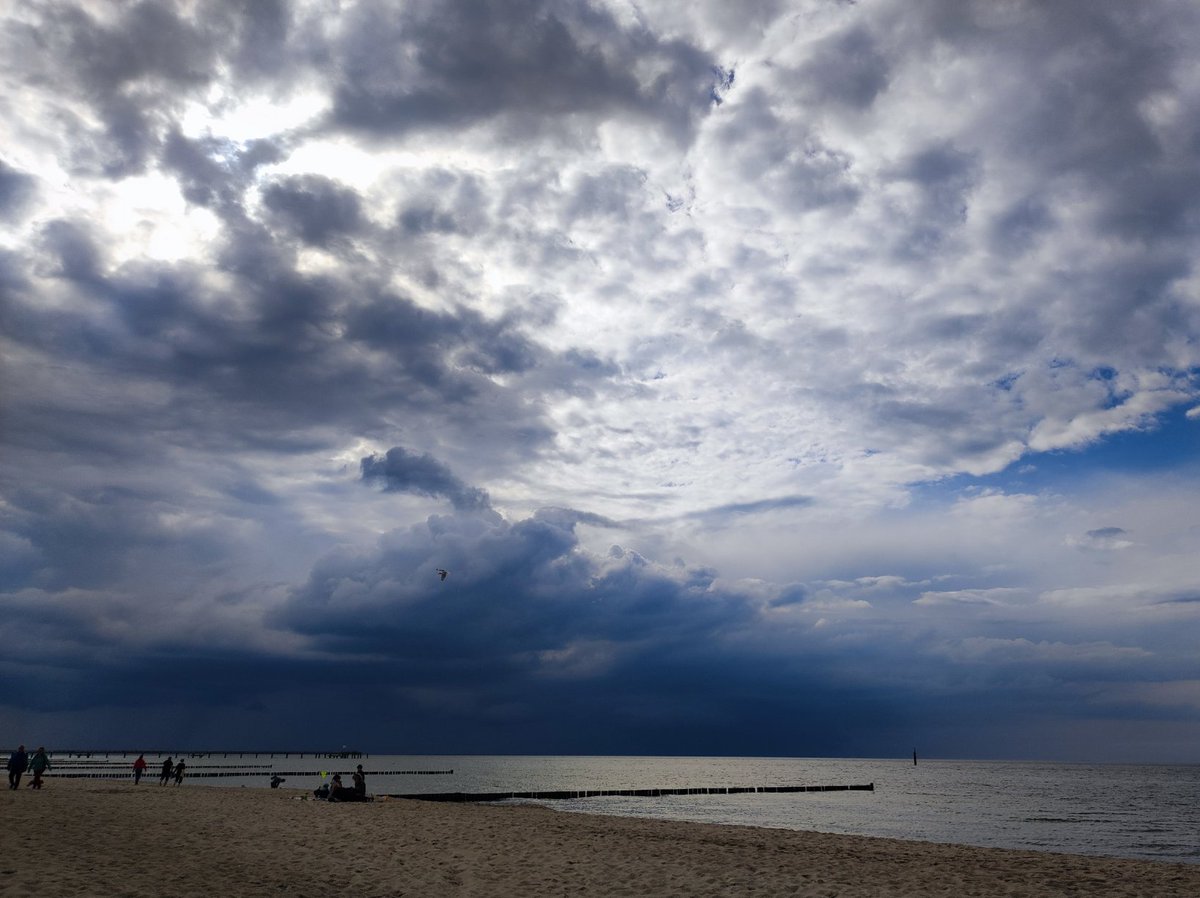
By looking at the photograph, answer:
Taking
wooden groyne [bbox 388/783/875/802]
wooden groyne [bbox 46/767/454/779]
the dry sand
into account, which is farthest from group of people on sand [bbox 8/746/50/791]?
wooden groyne [bbox 46/767/454/779]

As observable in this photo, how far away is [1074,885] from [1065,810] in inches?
2411

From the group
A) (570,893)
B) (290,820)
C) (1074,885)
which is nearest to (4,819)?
(290,820)

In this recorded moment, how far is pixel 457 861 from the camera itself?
21594 millimetres

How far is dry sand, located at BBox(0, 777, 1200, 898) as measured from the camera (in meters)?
17.3

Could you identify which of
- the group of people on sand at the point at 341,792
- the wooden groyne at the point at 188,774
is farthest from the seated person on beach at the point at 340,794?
the wooden groyne at the point at 188,774

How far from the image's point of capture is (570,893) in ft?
59.1

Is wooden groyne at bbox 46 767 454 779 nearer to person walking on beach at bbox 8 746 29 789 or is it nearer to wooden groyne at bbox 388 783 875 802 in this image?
wooden groyne at bbox 388 783 875 802

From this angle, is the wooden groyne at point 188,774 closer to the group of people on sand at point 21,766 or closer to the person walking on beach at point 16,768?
the group of people on sand at point 21,766

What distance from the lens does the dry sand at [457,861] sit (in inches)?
680

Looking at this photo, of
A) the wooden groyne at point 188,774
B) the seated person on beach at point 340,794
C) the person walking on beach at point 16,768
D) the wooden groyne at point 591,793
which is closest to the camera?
the person walking on beach at point 16,768

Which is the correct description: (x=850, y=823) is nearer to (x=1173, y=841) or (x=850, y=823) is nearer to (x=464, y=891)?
Result: (x=1173, y=841)

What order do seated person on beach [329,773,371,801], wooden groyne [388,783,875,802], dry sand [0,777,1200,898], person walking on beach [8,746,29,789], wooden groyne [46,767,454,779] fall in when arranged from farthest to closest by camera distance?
1. wooden groyne [46,767,454,779]
2. wooden groyne [388,783,875,802]
3. seated person on beach [329,773,371,801]
4. person walking on beach [8,746,29,789]
5. dry sand [0,777,1200,898]

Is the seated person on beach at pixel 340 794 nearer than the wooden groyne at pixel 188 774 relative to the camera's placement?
Yes

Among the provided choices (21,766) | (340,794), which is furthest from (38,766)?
(340,794)
